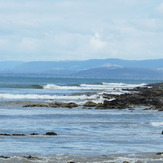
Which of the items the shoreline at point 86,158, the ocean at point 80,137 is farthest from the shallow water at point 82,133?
the shoreline at point 86,158

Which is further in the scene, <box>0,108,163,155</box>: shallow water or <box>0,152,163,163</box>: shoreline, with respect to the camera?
<box>0,108,163,155</box>: shallow water

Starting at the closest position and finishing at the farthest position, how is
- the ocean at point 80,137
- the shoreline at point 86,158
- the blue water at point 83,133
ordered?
the shoreline at point 86,158 < the ocean at point 80,137 < the blue water at point 83,133

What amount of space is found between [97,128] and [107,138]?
4292 millimetres

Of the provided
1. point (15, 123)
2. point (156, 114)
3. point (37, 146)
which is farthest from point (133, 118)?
point (37, 146)

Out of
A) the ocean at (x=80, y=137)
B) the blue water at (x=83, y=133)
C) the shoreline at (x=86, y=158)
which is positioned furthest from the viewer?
the blue water at (x=83, y=133)

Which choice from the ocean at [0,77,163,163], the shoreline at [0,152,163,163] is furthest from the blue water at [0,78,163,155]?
the shoreline at [0,152,163,163]

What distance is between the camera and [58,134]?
24.6m

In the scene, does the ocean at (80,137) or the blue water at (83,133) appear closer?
the ocean at (80,137)

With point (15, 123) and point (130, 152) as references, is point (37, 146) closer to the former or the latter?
Result: point (130, 152)

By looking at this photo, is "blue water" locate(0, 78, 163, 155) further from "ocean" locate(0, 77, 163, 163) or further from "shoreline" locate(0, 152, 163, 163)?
"shoreline" locate(0, 152, 163, 163)

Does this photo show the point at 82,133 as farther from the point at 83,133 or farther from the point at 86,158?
the point at 86,158

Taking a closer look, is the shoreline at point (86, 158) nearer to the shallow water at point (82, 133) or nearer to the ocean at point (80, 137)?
the ocean at point (80, 137)

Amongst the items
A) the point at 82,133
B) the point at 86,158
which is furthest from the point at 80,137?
the point at 86,158

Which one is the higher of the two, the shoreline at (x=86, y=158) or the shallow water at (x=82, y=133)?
the shallow water at (x=82, y=133)
